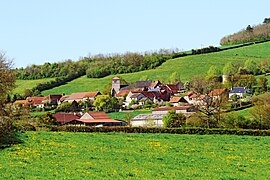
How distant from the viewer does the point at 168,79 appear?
14500 cm

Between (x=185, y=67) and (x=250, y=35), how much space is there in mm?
39138

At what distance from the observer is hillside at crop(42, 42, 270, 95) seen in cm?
14500

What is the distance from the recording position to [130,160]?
2484 cm

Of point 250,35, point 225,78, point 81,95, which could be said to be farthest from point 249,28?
point 81,95

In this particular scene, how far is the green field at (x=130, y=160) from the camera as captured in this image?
66.2ft

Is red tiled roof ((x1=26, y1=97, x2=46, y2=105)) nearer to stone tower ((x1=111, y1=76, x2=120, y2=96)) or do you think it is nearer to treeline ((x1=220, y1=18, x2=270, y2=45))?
stone tower ((x1=111, y1=76, x2=120, y2=96))

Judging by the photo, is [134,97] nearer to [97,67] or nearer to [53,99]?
[53,99]

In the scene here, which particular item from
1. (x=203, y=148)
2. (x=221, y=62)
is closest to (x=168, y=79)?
(x=221, y=62)

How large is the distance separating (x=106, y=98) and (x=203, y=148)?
77.6 m

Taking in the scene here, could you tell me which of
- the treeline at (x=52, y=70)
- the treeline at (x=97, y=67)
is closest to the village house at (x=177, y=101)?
the treeline at (x=97, y=67)

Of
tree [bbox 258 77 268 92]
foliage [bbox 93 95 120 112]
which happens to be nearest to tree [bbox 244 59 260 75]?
tree [bbox 258 77 268 92]

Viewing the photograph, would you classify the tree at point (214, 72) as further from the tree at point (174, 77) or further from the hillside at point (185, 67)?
the tree at point (174, 77)

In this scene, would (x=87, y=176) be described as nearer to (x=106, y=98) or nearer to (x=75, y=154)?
(x=75, y=154)

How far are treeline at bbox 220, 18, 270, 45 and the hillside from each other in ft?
41.3
